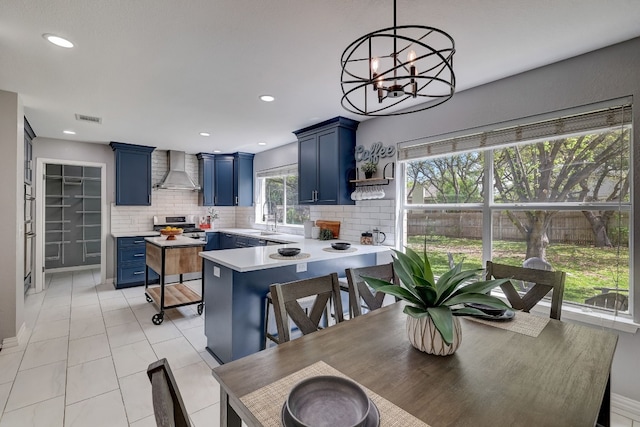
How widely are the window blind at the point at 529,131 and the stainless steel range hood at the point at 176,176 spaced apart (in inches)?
172

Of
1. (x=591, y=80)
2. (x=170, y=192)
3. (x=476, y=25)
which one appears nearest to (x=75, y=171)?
(x=170, y=192)

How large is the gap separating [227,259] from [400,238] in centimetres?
198

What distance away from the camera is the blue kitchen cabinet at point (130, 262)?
16.1 feet

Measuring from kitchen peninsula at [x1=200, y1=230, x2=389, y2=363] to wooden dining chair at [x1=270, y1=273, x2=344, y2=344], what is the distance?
0.82 m

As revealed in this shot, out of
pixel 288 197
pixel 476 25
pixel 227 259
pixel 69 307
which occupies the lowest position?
pixel 69 307

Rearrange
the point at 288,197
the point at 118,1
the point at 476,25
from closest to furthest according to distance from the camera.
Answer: the point at 118,1 → the point at 476,25 → the point at 288,197

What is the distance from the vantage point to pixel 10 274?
2.86m

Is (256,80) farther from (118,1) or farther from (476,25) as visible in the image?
(476,25)

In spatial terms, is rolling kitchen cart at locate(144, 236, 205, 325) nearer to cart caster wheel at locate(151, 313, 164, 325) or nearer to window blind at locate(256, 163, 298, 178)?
cart caster wheel at locate(151, 313, 164, 325)

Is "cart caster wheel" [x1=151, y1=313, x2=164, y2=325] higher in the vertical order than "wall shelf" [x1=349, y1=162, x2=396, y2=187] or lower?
lower

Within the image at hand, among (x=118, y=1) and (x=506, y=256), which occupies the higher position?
(x=118, y=1)

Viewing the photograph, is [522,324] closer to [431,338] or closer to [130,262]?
[431,338]

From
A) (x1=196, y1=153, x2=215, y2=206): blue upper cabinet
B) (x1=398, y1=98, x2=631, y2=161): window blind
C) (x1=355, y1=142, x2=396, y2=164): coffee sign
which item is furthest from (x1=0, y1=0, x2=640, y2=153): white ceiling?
(x1=196, y1=153, x2=215, y2=206): blue upper cabinet

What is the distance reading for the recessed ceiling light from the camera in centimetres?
199
